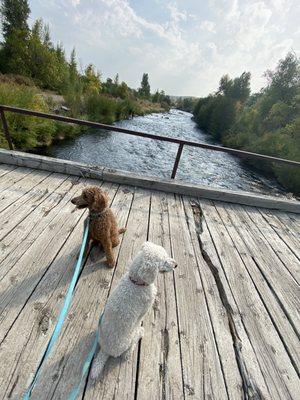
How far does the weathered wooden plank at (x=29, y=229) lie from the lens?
6.05ft

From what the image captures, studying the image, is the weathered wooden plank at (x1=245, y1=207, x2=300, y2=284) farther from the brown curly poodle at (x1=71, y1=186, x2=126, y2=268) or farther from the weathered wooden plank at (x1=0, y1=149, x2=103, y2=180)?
the weathered wooden plank at (x1=0, y1=149, x2=103, y2=180)

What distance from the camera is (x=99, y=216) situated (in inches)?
69.3

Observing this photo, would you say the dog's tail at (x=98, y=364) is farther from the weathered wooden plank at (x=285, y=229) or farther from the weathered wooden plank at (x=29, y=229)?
the weathered wooden plank at (x=285, y=229)

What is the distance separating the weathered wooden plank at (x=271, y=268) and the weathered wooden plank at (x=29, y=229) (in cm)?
231

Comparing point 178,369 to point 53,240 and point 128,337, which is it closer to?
point 128,337

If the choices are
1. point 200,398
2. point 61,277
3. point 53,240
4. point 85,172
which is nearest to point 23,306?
point 61,277

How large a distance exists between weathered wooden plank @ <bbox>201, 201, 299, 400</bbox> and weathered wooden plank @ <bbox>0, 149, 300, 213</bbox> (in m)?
1.06

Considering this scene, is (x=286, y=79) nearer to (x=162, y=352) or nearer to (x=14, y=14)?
(x=162, y=352)

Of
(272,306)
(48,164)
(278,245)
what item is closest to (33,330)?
(272,306)

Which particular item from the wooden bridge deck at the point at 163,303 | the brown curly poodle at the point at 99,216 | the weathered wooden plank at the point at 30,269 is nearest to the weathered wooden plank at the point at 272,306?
the wooden bridge deck at the point at 163,303

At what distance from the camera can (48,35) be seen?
25.8 metres

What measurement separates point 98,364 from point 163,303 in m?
0.63

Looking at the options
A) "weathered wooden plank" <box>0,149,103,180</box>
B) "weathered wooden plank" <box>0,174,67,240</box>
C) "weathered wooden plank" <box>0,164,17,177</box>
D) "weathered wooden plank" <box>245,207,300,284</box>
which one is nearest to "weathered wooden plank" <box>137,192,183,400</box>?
"weathered wooden plank" <box>245,207,300,284</box>

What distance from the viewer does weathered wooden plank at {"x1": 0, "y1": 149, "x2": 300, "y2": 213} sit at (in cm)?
322
